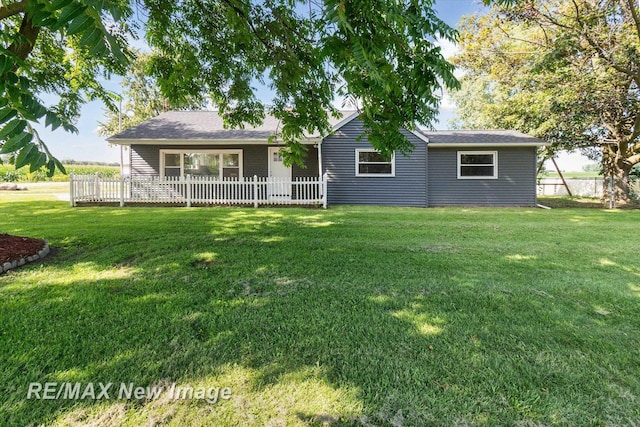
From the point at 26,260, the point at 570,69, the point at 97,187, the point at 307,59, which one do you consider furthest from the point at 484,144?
the point at 97,187

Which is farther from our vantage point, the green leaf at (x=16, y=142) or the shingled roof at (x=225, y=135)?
the shingled roof at (x=225, y=135)

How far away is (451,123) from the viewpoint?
4047 centimetres

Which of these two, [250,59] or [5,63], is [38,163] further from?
[250,59]

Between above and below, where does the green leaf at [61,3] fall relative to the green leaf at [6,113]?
above

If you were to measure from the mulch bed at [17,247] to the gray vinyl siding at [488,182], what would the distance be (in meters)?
12.0

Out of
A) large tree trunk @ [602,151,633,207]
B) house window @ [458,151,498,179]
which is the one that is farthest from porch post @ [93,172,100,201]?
large tree trunk @ [602,151,633,207]

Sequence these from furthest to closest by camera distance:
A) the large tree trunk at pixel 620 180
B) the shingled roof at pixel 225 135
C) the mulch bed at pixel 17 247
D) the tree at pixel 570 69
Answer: the large tree trunk at pixel 620 180, the shingled roof at pixel 225 135, the tree at pixel 570 69, the mulch bed at pixel 17 247

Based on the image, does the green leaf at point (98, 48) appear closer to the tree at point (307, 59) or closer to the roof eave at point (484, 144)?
the tree at point (307, 59)

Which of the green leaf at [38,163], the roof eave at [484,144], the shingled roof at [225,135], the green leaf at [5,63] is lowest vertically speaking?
the green leaf at [38,163]

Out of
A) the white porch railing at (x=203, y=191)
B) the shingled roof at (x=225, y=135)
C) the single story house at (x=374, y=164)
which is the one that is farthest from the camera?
the single story house at (x=374, y=164)

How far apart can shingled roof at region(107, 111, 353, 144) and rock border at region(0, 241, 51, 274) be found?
767 centimetres

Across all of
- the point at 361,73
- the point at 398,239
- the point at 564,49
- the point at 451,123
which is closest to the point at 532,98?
the point at 564,49

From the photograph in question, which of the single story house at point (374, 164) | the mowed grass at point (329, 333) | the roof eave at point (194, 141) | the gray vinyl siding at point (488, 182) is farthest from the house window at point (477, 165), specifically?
the mowed grass at point (329, 333)

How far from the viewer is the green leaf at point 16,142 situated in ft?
4.42
